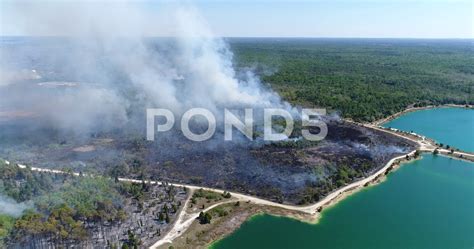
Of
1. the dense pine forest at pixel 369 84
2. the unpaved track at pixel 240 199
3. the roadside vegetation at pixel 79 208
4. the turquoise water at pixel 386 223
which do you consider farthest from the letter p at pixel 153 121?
the turquoise water at pixel 386 223

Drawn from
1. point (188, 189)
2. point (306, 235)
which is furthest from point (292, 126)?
point (306, 235)

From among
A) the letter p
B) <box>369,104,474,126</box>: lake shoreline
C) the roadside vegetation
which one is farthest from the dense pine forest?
the roadside vegetation

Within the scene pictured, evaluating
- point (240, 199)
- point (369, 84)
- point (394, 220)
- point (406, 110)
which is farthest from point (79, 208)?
point (369, 84)

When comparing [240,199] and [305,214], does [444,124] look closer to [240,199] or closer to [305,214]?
[305,214]

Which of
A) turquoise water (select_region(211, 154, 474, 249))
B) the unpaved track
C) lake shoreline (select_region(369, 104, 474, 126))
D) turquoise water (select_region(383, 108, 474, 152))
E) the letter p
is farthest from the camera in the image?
lake shoreline (select_region(369, 104, 474, 126))

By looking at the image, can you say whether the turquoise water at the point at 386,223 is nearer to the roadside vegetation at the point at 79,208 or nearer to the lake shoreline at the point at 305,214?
the lake shoreline at the point at 305,214

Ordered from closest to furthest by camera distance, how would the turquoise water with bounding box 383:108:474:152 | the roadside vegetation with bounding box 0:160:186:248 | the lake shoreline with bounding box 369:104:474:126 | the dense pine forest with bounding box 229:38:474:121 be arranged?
1. the roadside vegetation with bounding box 0:160:186:248
2. the turquoise water with bounding box 383:108:474:152
3. the lake shoreline with bounding box 369:104:474:126
4. the dense pine forest with bounding box 229:38:474:121

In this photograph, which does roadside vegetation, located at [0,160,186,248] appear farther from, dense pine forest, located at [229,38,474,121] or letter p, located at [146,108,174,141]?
dense pine forest, located at [229,38,474,121]

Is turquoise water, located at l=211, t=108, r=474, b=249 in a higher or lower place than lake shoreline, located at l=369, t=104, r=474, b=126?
lower
